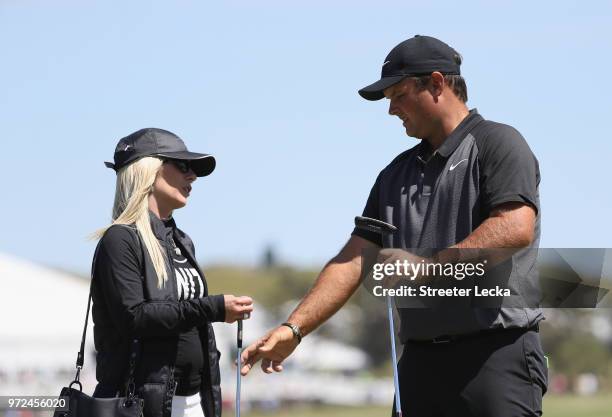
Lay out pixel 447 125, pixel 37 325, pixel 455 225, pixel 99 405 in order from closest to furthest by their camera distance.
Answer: pixel 455 225, pixel 99 405, pixel 447 125, pixel 37 325

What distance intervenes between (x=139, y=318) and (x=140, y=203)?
62cm

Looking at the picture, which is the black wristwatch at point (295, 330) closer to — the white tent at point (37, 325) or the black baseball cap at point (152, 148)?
the black baseball cap at point (152, 148)

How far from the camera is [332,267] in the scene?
566 centimetres

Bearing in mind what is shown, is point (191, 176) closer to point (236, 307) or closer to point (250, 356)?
point (236, 307)

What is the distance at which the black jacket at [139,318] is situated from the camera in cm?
537

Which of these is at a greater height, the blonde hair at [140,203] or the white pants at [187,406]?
the blonde hair at [140,203]

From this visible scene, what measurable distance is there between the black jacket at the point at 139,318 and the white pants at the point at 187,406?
40 millimetres

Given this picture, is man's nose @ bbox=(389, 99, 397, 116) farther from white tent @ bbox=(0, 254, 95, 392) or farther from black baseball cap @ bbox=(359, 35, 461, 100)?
white tent @ bbox=(0, 254, 95, 392)

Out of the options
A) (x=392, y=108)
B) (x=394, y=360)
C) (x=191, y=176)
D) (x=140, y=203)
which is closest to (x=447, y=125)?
(x=392, y=108)

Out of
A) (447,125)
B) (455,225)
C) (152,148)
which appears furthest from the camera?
(152,148)

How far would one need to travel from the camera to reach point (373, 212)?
5578mm

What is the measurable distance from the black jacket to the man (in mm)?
328

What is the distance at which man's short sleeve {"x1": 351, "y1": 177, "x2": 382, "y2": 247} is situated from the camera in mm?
5566

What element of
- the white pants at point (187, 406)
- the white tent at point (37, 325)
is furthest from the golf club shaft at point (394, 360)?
the white tent at point (37, 325)
